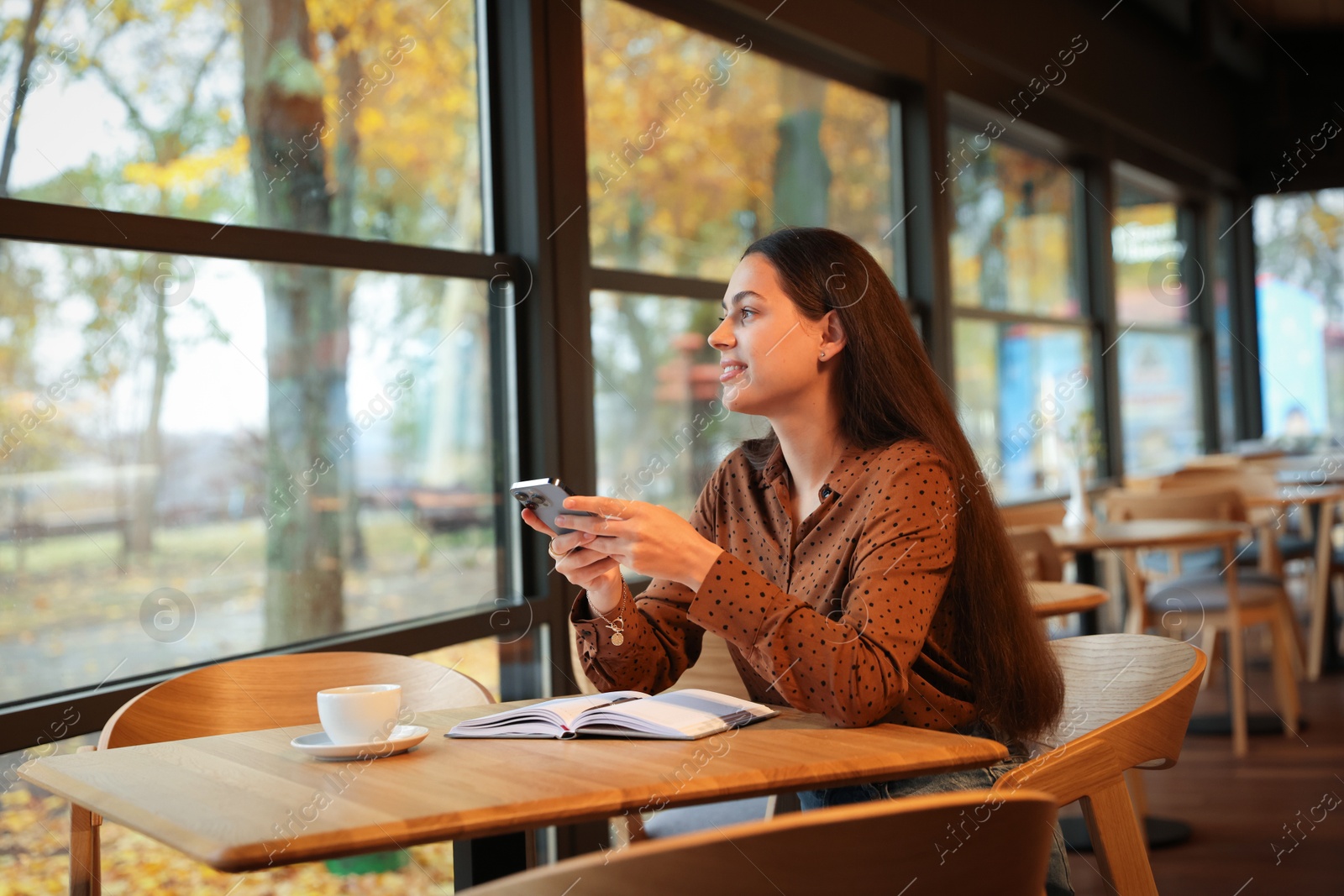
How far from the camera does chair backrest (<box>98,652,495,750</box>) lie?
1.55 metres

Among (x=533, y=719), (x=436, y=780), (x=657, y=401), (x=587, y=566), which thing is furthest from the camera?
(x=657, y=401)

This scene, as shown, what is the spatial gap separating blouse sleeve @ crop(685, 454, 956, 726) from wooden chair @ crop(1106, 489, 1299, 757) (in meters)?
2.72

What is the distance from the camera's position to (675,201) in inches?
145

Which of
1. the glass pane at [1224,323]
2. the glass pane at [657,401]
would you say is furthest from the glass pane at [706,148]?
the glass pane at [1224,323]

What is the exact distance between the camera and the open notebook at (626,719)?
4.13 ft

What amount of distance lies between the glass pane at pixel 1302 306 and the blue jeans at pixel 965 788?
24.4ft

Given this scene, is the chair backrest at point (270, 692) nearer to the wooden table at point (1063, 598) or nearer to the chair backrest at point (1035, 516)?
the wooden table at point (1063, 598)

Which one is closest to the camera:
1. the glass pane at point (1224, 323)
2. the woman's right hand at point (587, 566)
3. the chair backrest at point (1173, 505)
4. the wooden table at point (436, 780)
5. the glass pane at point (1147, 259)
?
the wooden table at point (436, 780)

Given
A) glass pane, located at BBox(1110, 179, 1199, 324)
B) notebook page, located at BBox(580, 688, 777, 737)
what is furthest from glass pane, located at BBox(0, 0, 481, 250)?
glass pane, located at BBox(1110, 179, 1199, 324)

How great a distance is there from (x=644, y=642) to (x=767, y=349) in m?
0.45

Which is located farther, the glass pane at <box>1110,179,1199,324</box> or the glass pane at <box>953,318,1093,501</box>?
the glass pane at <box>1110,179,1199,324</box>

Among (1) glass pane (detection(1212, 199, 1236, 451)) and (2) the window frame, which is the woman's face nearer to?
(2) the window frame

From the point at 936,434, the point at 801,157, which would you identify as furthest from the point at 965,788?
the point at 801,157

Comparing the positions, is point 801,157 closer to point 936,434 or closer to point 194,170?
point 194,170
